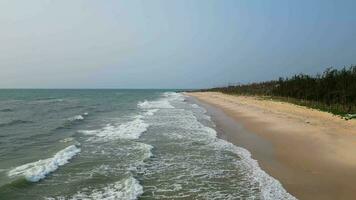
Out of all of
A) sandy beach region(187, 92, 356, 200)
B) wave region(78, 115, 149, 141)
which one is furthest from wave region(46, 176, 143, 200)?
wave region(78, 115, 149, 141)

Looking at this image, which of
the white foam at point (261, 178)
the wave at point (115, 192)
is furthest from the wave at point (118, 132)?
the wave at point (115, 192)

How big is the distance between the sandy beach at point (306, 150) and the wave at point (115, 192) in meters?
3.43

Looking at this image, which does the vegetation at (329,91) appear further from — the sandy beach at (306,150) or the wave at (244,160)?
the wave at (244,160)

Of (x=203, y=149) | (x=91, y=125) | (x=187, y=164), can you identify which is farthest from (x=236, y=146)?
(x=91, y=125)

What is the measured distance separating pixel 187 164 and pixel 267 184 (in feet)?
10.9

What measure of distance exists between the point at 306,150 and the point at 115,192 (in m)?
7.18

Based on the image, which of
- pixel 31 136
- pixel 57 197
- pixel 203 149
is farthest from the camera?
pixel 31 136

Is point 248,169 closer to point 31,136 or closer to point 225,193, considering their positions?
point 225,193

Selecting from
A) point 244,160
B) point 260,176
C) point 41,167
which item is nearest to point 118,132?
point 41,167

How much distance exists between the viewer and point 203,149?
15.4 meters

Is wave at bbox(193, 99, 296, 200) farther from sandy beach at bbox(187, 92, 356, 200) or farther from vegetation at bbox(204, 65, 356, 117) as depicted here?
vegetation at bbox(204, 65, 356, 117)

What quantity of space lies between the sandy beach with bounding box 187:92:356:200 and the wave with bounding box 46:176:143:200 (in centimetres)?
343

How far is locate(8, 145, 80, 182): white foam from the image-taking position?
37.4 feet

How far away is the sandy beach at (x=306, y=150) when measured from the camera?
375 inches
